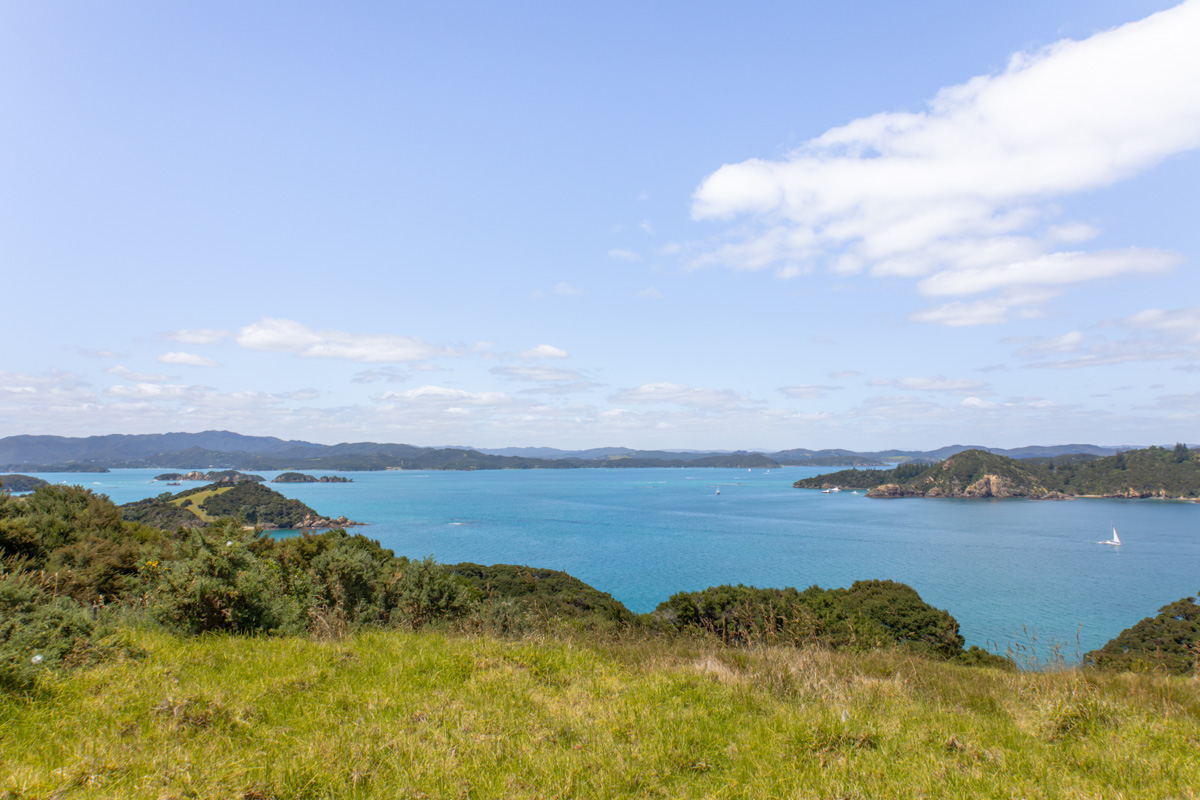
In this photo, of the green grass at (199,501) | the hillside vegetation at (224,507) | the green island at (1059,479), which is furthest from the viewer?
the green island at (1059,479)

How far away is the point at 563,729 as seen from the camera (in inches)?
183

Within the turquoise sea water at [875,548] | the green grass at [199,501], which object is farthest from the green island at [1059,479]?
the green grass at [199,501]

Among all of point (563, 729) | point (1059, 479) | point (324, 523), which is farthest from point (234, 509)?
point (1059, 479)

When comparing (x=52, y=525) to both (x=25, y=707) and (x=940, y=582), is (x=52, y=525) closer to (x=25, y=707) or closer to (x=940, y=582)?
(x=25, y=707)

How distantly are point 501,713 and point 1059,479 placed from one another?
209m

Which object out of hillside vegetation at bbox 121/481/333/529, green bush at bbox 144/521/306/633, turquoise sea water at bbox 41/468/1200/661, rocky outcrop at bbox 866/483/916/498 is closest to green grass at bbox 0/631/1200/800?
green bush at bbox 144/521/306/633

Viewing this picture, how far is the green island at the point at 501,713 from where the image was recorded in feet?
12.3

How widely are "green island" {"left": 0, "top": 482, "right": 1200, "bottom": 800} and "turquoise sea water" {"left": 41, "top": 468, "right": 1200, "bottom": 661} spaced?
670 inches

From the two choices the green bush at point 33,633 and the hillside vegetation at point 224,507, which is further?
the hillside vegetation at point 224,507

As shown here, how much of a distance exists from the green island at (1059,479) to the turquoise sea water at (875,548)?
1034 cm

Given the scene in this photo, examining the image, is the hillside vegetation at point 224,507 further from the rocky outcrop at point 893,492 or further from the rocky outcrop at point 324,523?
the rocky outcrop at point 893,492

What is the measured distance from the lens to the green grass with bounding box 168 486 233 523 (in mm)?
93438

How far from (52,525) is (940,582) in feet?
219

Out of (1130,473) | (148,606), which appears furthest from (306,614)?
(1130,473)
